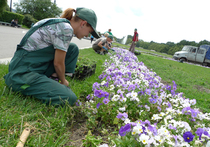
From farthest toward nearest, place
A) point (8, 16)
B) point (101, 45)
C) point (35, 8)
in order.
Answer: point (35, 8) < point (8, 16) < point (101, 45)

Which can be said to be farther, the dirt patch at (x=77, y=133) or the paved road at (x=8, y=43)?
the paved road at (x=8, y=43)

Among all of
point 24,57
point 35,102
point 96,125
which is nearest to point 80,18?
point 24,57

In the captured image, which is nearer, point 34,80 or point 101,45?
point 34,80

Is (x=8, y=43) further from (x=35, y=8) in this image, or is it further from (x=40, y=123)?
(x=35, y=8)

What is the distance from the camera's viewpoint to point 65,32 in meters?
2.03

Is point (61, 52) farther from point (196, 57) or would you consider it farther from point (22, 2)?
Answer: point (22, 2)

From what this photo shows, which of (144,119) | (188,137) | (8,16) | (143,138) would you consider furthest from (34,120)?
(8,16)

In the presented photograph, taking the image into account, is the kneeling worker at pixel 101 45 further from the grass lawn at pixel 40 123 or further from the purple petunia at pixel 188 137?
the purple petunia at pixel 188 137

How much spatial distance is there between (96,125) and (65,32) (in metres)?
1.28

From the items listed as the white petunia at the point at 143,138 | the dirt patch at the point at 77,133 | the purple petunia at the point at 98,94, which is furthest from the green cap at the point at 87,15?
the white petunia at the point at 143,138

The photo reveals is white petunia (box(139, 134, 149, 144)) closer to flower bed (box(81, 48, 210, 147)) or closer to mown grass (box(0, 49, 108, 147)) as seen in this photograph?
flower bed (box(81, 48, 210, 147))

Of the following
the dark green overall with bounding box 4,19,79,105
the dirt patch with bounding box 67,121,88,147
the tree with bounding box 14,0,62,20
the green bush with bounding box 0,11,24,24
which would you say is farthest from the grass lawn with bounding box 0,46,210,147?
the tree with bounding box 14,0,62,20

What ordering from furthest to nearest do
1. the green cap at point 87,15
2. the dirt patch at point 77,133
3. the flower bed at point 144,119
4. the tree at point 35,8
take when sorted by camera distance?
the tree at point 35,8 → the green cap at point 87,15 → the dirt patch at point 77,133 → the flower bed at point 144,119

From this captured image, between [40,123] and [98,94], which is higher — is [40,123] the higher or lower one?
the lower one
